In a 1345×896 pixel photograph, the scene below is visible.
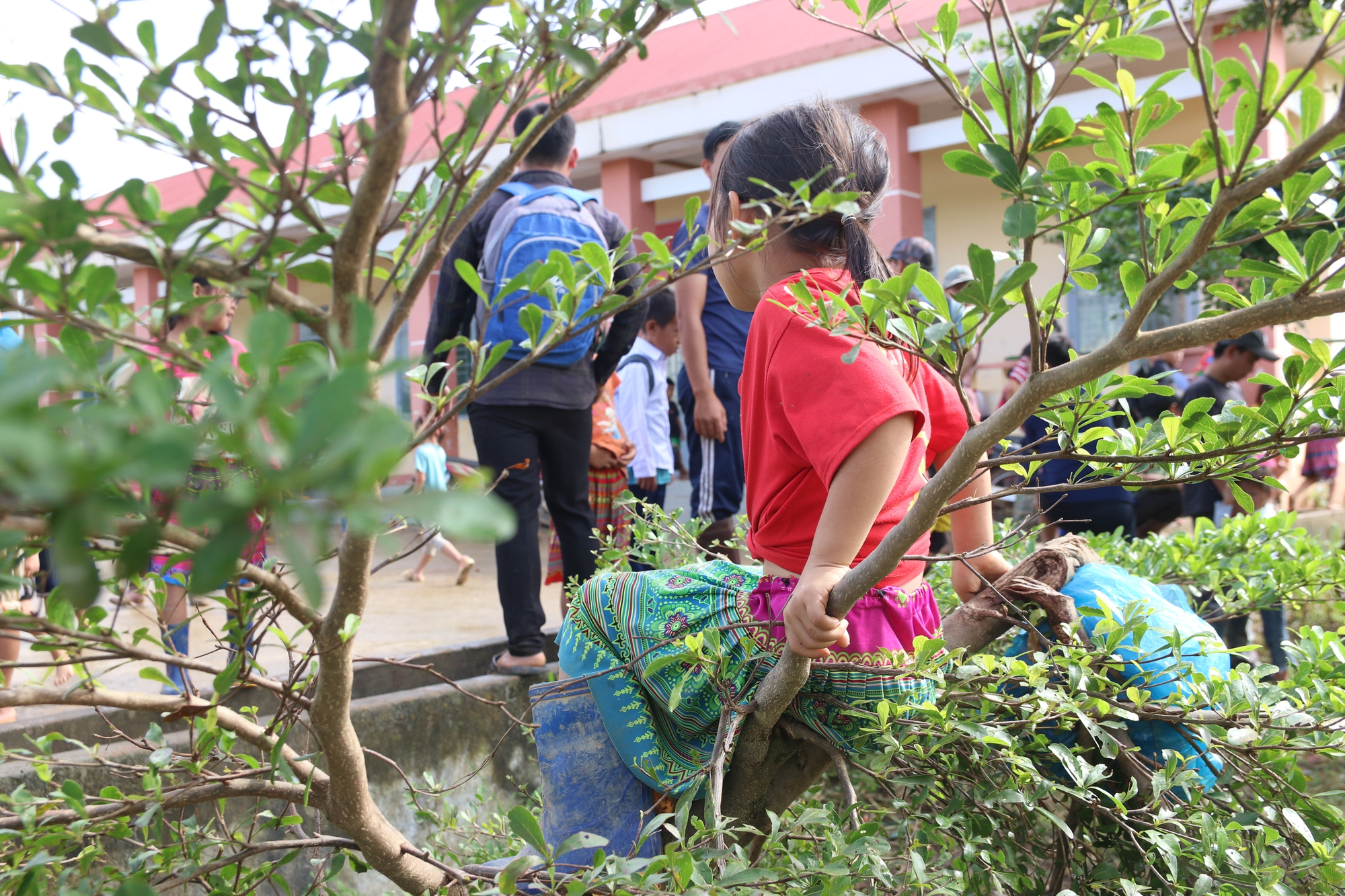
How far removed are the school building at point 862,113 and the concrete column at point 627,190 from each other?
0.01 meters

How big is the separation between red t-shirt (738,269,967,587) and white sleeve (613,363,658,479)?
2.59m

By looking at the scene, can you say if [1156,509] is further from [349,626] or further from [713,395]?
[349,626]

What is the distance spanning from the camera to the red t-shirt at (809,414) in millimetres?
1451

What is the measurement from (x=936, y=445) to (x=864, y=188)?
55cm

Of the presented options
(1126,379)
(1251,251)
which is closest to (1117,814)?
(1126,379)

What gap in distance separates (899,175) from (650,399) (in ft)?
16.2

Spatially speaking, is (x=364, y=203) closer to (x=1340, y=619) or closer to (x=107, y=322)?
(x=107, y=322)

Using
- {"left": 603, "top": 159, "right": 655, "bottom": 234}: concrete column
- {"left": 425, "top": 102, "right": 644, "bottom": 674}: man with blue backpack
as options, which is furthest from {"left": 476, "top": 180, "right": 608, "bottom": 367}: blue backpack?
{"left": 603, "top": 159, "right": 655, "bottom": 234}: concrete column

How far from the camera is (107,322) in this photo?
836 mm

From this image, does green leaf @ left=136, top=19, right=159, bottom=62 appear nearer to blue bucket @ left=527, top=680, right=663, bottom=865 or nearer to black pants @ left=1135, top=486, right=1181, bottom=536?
blue bucket @ left=527, top=680, right=663, bottom=865

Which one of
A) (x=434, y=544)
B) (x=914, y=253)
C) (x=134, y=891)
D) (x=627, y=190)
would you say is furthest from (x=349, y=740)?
(x=627, y=190)

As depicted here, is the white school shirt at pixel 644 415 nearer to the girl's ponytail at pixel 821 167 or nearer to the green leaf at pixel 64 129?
the girl's ponytail at pixel 821 167

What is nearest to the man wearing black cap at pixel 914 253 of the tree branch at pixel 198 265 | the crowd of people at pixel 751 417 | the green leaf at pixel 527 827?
the crowd of people at pixel 751 417

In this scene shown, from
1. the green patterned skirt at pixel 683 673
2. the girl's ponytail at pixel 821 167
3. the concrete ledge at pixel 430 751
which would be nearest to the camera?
the green patterned skirt at pixel 683 673
